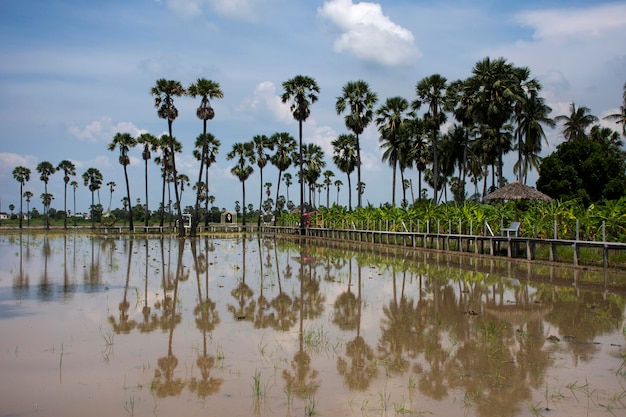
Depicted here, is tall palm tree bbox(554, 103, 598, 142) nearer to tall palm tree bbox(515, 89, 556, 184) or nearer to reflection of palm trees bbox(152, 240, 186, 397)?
tall palm tree bbox(515, 89, 556, 184)

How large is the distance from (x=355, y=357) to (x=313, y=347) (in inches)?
32.1

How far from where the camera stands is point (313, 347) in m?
8.38

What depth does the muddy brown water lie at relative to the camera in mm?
6008

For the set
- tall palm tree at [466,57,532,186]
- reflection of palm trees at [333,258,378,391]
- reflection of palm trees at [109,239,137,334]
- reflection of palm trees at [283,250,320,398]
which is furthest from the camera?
tall palm tree at [466,57,532,186]

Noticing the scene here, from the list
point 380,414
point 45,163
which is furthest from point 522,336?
point 45,163

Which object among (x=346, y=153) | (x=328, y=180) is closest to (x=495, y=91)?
(x=346, y=153)

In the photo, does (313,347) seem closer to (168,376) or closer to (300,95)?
(168,376)

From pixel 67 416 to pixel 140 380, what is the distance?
1.23 m

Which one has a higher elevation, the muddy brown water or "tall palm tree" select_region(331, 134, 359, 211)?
"tall palm tree" select_region(331, 134, 359, 211)

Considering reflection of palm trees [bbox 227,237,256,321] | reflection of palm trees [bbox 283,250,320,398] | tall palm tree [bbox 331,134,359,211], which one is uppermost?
tall palm tree [bbox 331,134,359,211]

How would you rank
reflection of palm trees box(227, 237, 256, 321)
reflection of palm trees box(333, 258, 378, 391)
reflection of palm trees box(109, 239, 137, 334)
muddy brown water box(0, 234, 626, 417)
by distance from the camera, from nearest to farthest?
muddy brown water box(0, 234, 626, 417), reflection of palm trees box(333, 258, 378, 391), reflection of palm trees box(109, 239, 137, 334), reflection of palm trees box(227, 237, 256, 321)

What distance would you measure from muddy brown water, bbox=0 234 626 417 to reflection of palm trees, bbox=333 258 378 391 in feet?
0.09

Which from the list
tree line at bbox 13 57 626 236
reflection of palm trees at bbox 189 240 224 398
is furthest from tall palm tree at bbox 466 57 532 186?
reflection of palm trees at bbox 189 240 224 398

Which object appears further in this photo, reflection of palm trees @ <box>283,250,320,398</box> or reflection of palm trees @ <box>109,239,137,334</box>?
reflection of palm trees @ <box>109,239,137,334</box>
